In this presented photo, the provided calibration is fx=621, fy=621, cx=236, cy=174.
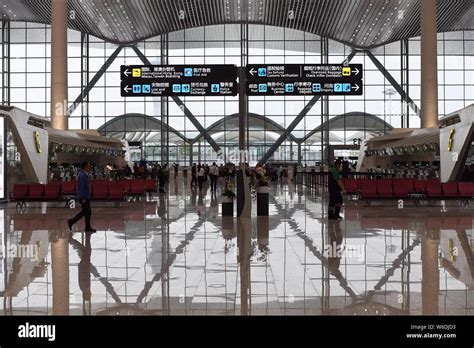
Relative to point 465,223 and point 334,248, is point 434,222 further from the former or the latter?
point 334,248

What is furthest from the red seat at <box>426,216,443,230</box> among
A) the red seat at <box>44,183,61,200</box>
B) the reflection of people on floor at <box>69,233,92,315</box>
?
the red seat at <box>44,183,61,200</box>

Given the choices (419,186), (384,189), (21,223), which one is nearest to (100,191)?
(21,223)

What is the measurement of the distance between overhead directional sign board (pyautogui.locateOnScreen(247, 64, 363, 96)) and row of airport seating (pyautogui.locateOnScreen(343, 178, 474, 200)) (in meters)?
3.30

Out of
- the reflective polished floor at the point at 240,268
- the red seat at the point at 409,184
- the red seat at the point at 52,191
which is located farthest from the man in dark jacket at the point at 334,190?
the red seat at the point at 52,191

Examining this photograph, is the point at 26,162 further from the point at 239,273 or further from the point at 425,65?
the point at 425,65

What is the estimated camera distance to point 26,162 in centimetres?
2502

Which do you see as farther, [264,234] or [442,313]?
[264,234]

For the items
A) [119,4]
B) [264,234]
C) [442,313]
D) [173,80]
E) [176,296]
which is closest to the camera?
[442,313]

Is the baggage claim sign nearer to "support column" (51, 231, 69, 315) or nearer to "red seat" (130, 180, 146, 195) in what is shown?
"red seat" (130, 180, 146, 195)

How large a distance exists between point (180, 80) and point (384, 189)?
7.67 meters

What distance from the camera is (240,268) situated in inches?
327

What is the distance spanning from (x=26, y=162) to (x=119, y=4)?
24.8 meters
